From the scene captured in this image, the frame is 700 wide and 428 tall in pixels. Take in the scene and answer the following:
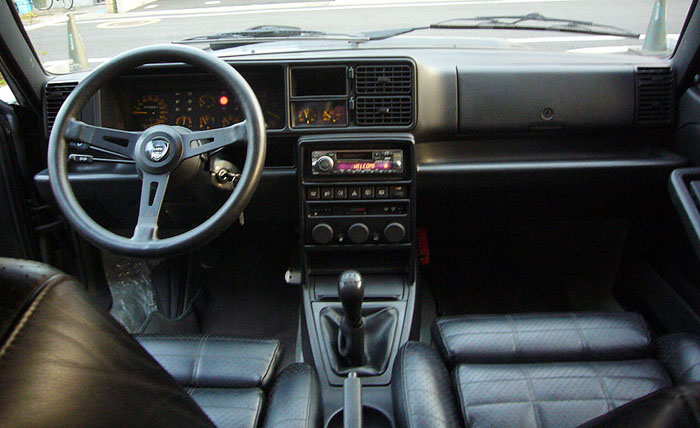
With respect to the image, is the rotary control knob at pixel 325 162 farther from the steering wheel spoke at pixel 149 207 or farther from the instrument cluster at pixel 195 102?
the steering wheel spoke at pixel 149 207

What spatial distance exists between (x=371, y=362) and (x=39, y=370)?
158cm

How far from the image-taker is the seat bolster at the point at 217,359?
1.65 metres

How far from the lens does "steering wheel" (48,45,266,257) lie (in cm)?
150

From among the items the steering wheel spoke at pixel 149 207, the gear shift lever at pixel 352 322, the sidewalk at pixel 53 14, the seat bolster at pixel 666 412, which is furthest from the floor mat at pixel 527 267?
the sidewalk at pixel 53 14

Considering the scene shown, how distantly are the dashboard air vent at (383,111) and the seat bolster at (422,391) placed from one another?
2.90ft

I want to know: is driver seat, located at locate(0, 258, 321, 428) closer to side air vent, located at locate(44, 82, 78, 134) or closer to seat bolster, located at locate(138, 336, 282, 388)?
seat bolster, located at locate(138, 336, 282, 388)

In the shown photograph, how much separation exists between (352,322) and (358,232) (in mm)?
411

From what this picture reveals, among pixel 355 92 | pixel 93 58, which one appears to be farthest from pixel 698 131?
pixel 93 58

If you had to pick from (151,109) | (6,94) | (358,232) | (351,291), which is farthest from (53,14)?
(351,291)

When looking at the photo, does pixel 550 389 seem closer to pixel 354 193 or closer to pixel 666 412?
pixel 666 412

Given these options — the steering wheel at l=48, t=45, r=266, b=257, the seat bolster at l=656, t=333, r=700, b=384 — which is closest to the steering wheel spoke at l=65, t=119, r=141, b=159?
the steering wheel at l=48, t=45, r=266, b=257

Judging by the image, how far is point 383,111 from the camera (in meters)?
2.15

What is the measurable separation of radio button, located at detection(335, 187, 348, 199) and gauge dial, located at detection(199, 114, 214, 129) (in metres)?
0.56

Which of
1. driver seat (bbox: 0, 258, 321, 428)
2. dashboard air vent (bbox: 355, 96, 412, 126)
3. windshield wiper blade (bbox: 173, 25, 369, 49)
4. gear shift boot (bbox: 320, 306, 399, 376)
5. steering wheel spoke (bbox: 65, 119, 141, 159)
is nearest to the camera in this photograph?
driver seat (bbox: 0, 258, 321, 428)
